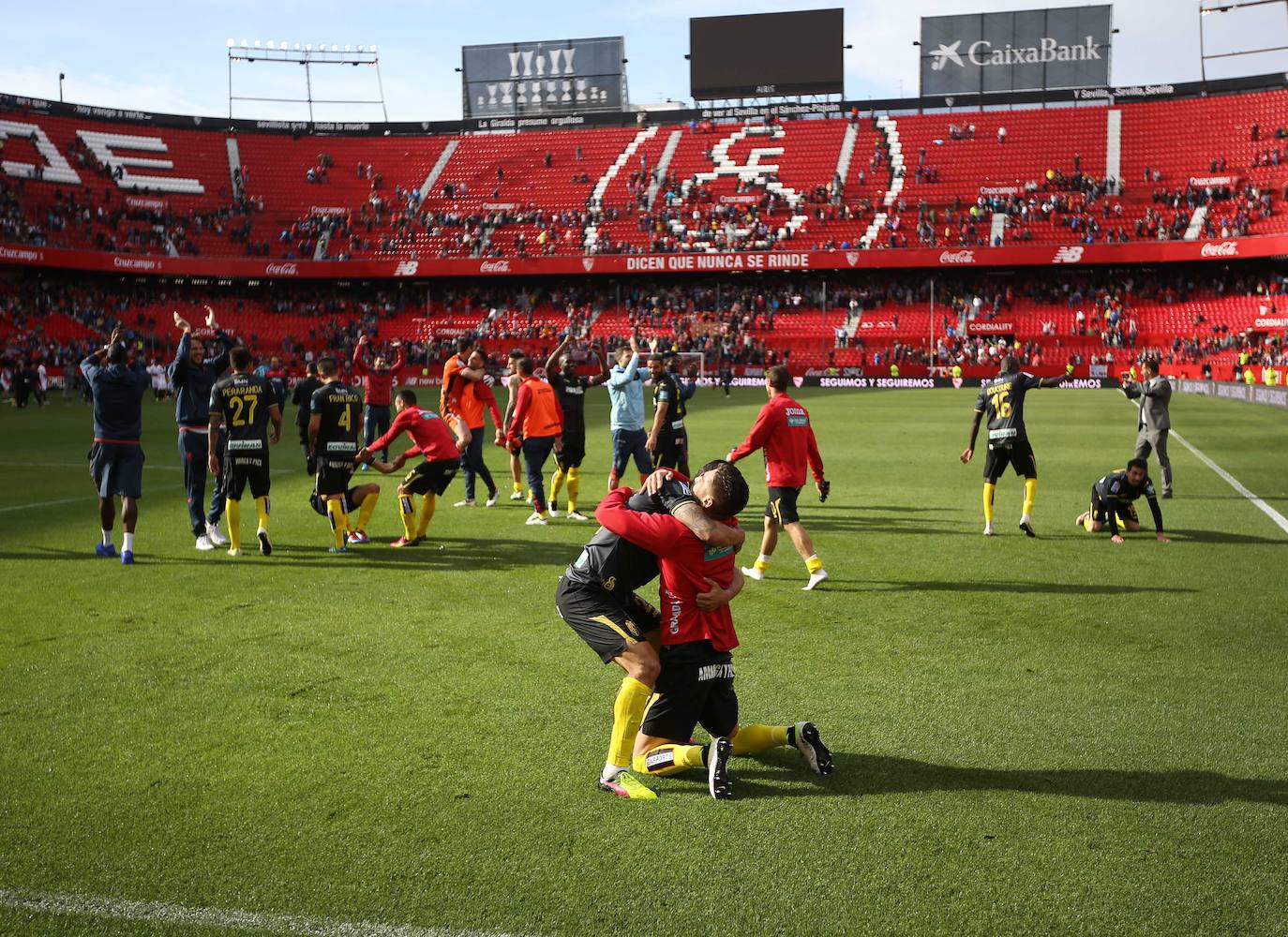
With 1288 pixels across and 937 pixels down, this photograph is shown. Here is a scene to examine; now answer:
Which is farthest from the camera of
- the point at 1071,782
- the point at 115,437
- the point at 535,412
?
the point at 535,412

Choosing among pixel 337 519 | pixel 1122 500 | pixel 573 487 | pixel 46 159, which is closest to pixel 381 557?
pixel 337 519

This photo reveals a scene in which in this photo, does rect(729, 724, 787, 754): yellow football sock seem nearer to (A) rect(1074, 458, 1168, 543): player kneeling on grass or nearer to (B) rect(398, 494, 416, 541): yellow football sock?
(B) rect(398, 494, 416, 541): yellow football sock

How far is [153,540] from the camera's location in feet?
39.1

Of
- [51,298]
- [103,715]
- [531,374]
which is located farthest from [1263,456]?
[51,298]

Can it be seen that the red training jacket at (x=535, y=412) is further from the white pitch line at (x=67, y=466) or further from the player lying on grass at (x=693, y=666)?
the white pitch line at (x=67, y=466)

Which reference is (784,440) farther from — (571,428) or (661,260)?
(661,260)

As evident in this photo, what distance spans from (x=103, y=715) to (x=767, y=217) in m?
56.6

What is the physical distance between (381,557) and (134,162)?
6259 centimetres

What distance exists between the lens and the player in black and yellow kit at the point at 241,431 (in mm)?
10719

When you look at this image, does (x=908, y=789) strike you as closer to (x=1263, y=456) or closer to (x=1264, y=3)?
(x=1263, y=456)

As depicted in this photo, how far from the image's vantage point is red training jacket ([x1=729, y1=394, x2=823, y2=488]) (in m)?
9.67

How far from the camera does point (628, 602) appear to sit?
5660 mm

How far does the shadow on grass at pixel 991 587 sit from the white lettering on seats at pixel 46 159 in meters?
63.2

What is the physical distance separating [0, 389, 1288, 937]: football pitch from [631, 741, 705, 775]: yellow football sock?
0.33 ft
